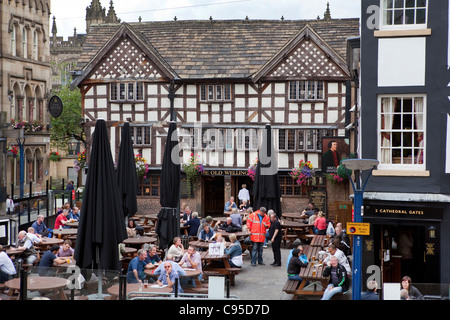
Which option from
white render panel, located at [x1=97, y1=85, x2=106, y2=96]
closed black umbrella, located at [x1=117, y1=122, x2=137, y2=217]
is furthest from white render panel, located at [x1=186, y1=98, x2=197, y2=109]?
closed black umbrella, located at [x1=117, y1=122, x2=137, y2=217]

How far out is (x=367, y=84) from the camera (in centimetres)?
1525

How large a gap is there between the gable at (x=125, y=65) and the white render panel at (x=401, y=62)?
1916cm

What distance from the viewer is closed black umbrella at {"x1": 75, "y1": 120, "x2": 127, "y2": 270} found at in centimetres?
1355

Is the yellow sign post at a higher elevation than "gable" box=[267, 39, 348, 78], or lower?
lower

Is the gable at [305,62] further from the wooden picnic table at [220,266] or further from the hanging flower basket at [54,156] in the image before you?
the hanging flower basket at [54,156]

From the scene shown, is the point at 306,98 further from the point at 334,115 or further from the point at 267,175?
the point at 267,175

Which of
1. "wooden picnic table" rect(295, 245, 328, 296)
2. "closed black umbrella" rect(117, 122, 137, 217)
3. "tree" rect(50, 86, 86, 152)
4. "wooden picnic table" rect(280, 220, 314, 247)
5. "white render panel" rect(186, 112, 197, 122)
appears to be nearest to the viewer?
"wooden picnic table" rect(295, 245, 328, 296)

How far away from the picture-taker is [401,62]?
1502 centimetres

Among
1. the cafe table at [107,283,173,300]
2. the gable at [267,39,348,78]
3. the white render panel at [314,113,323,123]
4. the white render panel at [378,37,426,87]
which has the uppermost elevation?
the gable at [267,39,348,78]

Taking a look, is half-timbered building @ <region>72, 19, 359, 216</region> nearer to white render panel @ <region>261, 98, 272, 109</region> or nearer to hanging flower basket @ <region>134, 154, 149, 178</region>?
white render panel @ <region>261, 98, 272, 109</region>

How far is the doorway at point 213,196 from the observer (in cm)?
3453

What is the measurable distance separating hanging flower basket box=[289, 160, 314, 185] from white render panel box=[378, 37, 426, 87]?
16.2 meters
